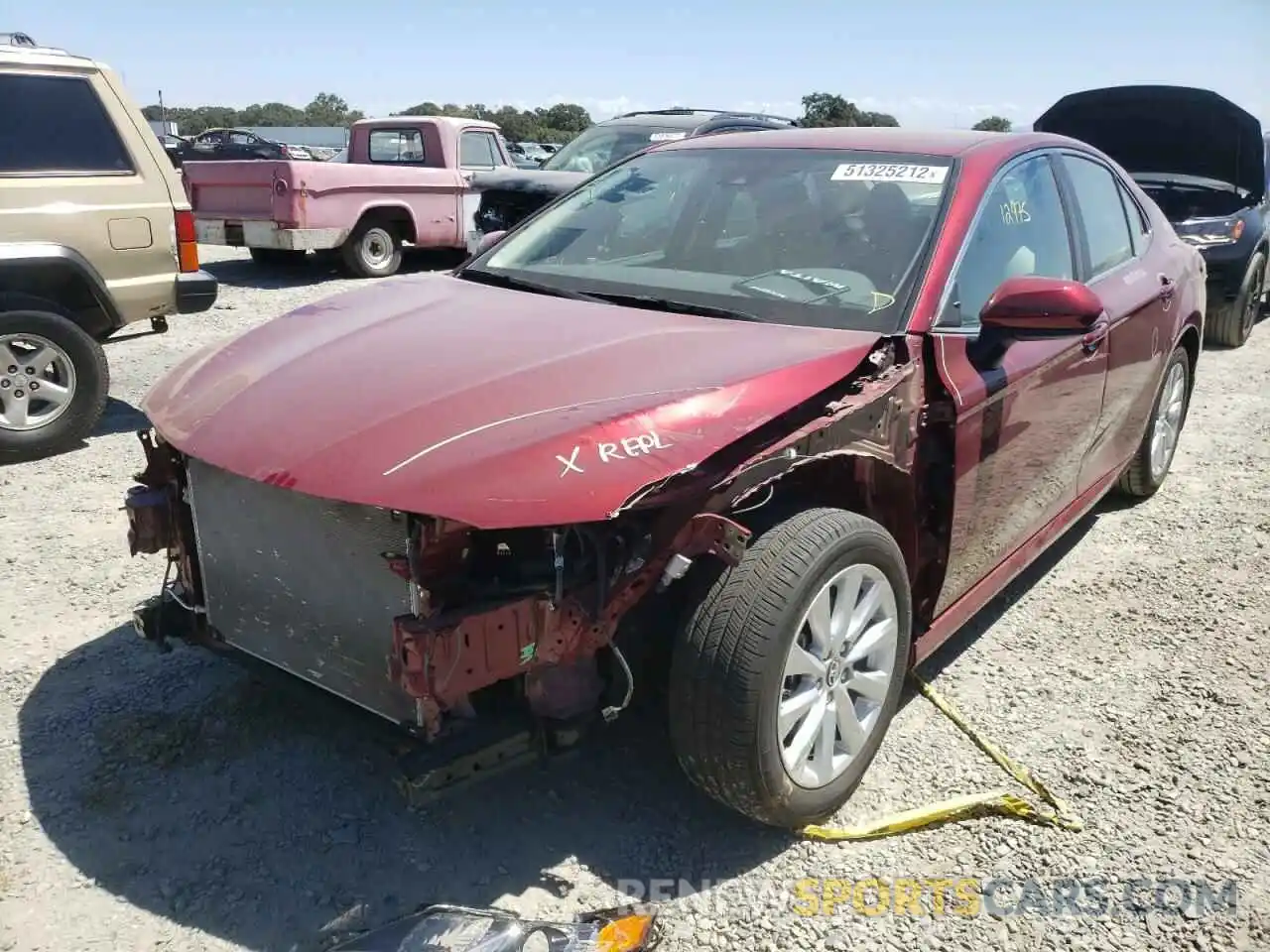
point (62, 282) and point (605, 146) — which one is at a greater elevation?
point (605, 146)

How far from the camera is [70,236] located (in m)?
5.67

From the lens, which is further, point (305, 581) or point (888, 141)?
point (888, 141)

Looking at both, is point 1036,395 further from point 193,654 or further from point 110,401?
point 110,401

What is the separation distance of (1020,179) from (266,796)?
119 inches

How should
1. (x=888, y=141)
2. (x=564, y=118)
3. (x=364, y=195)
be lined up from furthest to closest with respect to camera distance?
(x=564, y=118) → (x=364, y=195) → (x=888, y=141)

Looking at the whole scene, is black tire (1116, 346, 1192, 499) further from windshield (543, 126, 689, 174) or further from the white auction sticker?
windshield (543, 126, 689, 174)

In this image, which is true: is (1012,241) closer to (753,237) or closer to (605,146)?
(753,237)

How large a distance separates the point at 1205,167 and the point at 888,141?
7.39 meters

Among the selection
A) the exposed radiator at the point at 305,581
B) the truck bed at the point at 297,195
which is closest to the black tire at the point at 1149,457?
the exposed radiator at the point at 305,581

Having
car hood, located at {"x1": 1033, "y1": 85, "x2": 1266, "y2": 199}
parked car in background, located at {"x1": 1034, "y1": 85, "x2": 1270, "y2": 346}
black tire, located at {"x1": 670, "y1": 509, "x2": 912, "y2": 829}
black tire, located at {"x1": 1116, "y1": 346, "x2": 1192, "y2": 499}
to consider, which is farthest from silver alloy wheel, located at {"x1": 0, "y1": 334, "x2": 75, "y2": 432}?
parked car in background, located at {"x1": 1034, "y1": 85, "x2": 1270, "y2": 346}

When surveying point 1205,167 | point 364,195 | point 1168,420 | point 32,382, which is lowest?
point 1168,420

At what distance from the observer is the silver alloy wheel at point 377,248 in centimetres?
1187

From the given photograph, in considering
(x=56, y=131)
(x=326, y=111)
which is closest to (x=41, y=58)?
(x=56, y=131)

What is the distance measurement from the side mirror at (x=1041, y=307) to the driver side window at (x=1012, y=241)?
136 millimetres
